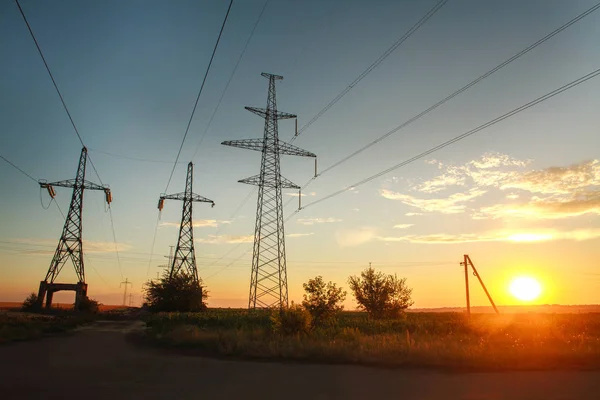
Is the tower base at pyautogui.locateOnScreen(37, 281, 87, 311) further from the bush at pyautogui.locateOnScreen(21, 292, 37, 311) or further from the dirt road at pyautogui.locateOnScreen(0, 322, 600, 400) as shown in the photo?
the dirt road at pyautogui.locateOnScreen(0, 322, 600, 400)

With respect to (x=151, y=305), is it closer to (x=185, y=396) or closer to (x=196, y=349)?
(x=196, y=349)

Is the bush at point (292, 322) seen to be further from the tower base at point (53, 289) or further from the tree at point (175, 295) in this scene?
the tower base at point (53, 289)

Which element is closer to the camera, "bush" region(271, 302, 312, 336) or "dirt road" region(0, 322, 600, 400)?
"dirt road" region(0, 322, 600, 400)

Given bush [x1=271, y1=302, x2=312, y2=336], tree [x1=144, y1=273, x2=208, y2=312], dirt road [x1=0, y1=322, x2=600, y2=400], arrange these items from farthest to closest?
tree [x1=144, y1=273, x2=208, y2=312] → bush [x1=271, y1=302, x2=312, y2=336] → dirt road [x1=0, y1=322, x2=600, y2=400]

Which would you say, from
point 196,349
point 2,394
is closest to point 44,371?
point 2,394

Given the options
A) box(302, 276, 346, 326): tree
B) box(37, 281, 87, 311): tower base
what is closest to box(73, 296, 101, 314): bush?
box(37, 281, 87, 311): tower base

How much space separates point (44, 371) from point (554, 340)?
25.3 metres

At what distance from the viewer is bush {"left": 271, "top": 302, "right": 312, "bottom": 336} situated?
95.1 feet

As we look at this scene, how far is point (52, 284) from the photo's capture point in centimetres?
6944

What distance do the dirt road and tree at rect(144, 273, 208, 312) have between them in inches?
1883

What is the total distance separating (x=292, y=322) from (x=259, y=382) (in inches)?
590

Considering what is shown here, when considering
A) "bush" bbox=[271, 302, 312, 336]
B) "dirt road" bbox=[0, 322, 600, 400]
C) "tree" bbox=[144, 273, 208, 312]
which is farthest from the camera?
"tree" bbox=[144, 273, 208, 312]

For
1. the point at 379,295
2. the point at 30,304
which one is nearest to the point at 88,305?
the point at 30,304

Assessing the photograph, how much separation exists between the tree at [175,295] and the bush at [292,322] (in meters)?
40.8
